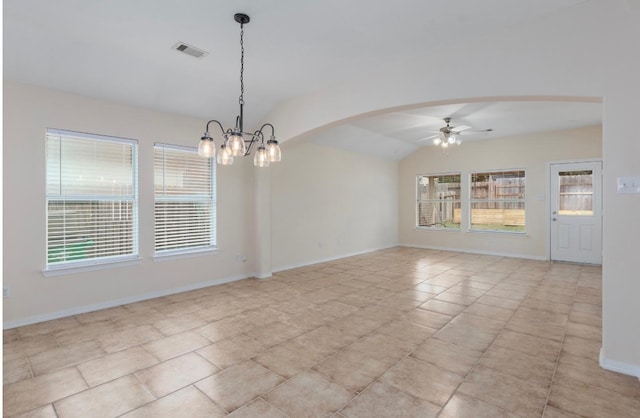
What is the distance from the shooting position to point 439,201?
→ 29.5 ft

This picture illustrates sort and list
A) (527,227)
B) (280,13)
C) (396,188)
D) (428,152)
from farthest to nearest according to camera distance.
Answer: (396,188)
(428,152)
(527,227)
(280,13)

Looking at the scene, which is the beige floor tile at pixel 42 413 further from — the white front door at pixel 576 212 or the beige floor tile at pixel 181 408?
the white front door at pixel 576 212

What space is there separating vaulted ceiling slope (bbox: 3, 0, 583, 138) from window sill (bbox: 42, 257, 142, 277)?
2.00 m

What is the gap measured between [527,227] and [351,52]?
5836mm

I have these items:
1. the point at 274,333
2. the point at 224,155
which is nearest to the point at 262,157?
the point at 224,155

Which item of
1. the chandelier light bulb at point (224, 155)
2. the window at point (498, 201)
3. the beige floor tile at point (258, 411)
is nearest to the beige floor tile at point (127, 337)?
the beige floor tile at point (258, 411)

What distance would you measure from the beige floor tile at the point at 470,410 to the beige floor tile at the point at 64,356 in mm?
2916

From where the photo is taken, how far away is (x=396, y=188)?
9594mm

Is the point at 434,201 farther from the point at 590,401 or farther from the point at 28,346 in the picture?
the point at 28,346

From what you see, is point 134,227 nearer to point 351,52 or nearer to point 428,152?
point 351,52

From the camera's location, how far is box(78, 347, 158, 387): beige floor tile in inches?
111

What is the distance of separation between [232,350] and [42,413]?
136 cm

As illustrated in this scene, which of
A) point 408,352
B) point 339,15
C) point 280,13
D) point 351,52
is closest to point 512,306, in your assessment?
point 408,352

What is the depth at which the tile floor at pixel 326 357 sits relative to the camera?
248cm
